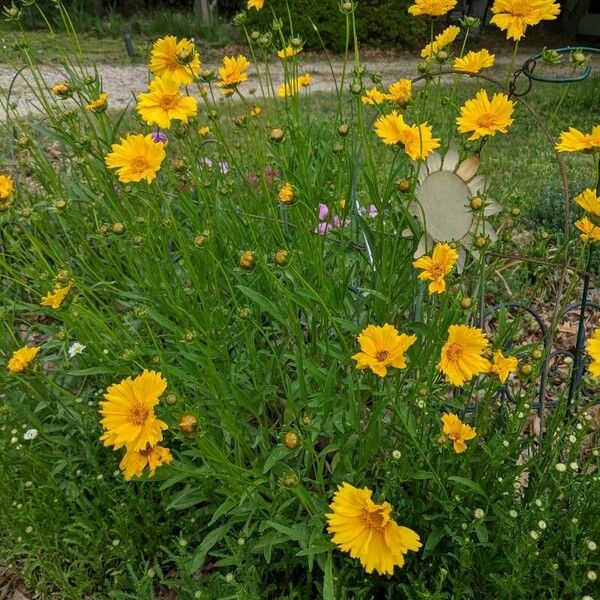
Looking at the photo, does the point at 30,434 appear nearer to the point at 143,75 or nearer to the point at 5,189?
the point at 5,189

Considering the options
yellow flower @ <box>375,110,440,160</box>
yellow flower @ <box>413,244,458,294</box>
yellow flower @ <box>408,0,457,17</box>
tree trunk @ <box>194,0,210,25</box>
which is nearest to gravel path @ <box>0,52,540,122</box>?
tree trunk @ <box>194,0,210,25</box>

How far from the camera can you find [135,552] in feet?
5.00

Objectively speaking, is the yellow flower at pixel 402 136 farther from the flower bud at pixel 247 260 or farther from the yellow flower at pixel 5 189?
the yellow flower at pixel 5 189

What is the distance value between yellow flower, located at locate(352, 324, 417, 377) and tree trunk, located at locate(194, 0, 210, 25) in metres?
9.87

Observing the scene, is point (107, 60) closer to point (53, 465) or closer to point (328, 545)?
point (53, 465)

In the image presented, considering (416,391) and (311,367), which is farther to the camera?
(311,367)

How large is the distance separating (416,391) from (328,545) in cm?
36

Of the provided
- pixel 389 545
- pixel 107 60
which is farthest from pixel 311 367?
pixel 107 60

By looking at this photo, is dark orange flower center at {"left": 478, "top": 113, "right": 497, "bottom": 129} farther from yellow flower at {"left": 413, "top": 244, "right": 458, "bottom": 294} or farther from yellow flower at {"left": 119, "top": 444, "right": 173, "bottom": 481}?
yellow flower at {"left": 119, "top": 444, "right": 173, "bottom": 481}

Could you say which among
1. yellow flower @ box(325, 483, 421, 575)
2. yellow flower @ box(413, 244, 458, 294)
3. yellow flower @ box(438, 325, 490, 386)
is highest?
yellow flower @ box(413, 244, 458, 294)

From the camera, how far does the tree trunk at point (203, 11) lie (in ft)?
32.3

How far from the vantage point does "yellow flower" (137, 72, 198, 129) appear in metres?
1.43

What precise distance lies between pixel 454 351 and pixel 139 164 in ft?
2.58

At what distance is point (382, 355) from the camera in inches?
42.1
